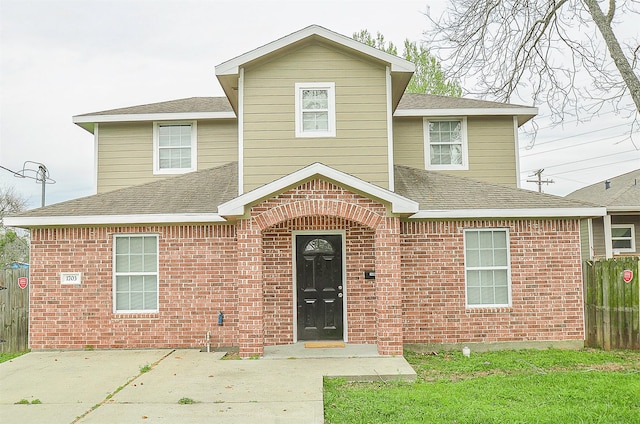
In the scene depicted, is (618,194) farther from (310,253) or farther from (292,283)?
(292,283)

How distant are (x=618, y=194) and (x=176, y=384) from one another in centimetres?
1939

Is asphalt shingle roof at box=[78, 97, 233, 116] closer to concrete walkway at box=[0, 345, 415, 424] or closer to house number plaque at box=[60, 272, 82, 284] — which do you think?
house number plaque at box=[60, 272, 82, 284]

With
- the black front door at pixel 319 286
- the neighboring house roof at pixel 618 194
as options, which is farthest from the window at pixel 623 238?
the black front door at pixel 319 286

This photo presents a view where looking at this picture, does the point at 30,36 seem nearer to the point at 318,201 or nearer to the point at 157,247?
the point at 157,247

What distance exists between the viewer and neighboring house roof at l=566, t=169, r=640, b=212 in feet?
64.9

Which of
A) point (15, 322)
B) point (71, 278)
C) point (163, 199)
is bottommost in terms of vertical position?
point (15, 322)

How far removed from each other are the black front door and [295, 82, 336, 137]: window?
215 centimetres

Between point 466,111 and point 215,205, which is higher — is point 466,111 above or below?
above

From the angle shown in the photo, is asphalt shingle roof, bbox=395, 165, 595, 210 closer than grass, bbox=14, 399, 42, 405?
No

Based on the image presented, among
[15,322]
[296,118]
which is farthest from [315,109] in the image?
[15,322]

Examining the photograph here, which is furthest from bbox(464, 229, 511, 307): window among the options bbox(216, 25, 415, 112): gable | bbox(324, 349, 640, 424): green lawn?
bbox(216, 25, 415, 112): gable

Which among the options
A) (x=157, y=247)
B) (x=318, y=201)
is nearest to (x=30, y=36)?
(x=157, y=247)

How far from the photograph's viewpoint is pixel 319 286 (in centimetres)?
1116

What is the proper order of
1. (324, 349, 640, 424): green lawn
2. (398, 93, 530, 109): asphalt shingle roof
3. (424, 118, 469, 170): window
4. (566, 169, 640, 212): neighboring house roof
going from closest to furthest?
1. (324, 349, 640, 424): green lawn
2. (424, 118, 469, 170): window
3. (398, 93, 530, 109): asphalt shingle roof
4. (566, 169, 640, 212): neighboring house roof
